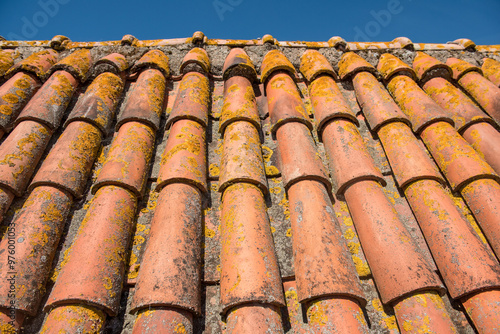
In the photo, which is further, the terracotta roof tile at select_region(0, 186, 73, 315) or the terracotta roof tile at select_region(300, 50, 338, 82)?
the terracotta roof tile at select_region(300, 50, 338, 82)

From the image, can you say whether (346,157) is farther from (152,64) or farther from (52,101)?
(52,101)

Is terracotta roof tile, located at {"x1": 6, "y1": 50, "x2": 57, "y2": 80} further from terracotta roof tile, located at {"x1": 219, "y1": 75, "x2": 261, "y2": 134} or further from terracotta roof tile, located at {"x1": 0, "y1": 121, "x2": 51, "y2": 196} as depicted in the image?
terracotta roof tile, located at {"x1": 219, "y1": 75, "x2": 261, "y2": 134}

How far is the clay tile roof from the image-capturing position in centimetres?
150

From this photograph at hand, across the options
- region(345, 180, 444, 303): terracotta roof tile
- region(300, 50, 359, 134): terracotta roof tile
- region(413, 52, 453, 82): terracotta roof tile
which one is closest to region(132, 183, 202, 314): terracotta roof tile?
region(345, 180, 444, 303): terracotta roof tile

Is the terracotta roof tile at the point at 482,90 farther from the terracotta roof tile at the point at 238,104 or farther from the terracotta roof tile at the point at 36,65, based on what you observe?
the terracotta roof tile at the point at 36,65

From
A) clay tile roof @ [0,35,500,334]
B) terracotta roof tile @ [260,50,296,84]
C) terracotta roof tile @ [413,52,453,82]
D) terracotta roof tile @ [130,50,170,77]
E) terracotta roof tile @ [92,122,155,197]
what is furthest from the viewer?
terracotta roof tile @ [413,52,453,82]

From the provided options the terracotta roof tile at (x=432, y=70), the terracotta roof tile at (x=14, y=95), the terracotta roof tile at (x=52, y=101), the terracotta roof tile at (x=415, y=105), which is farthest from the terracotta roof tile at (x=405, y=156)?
the terracotta roof tile at (x=14, y=95)

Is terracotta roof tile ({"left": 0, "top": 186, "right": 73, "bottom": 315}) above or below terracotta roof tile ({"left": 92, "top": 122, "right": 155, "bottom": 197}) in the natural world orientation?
below

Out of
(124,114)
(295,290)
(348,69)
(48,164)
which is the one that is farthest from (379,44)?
(48,164)

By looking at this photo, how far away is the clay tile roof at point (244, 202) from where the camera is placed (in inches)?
58.9

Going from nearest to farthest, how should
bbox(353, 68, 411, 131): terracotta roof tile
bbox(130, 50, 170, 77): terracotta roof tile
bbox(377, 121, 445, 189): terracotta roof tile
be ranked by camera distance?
1. bbox(377, 121, 445, 189): terracotta roof tile
2. bbox(353, 68, 411, 131): terracotta roof tile
3. bbox(130, 50, 170, 77): terracotta roof tile

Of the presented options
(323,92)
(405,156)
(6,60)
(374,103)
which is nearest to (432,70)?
(374,103)

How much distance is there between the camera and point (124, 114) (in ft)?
8.21

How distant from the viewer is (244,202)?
1.85 meters
